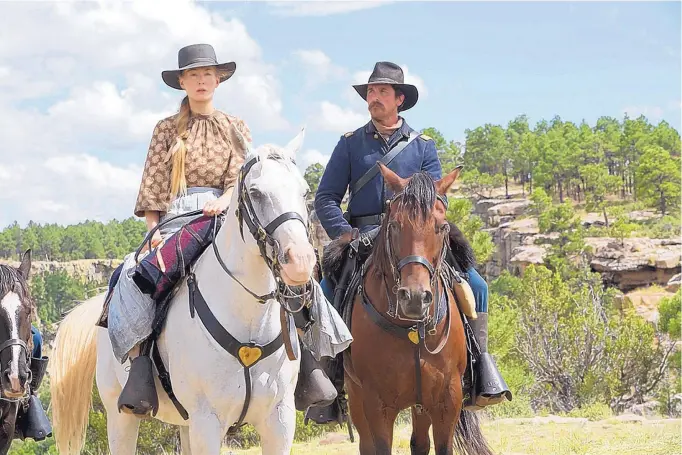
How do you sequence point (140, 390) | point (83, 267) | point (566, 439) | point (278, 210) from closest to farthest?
point (278, 210) → point (140, 390) → point (566, 439) → point (83, 267)

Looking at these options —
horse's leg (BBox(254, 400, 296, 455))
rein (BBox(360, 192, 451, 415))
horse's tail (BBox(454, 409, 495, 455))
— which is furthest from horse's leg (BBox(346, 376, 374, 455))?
horse's leg (BBox(254, 400, 296, 455))

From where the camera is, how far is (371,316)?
7035 mm

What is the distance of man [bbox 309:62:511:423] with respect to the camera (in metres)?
7.69

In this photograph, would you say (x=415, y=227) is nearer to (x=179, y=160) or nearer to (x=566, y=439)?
(x=179, y=160)

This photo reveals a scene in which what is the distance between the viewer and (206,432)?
5.16 m

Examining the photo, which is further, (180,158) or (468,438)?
(468,438)

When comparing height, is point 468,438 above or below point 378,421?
below

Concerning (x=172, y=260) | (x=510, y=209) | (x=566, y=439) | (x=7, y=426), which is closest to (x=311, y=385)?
(x=172, y=260)

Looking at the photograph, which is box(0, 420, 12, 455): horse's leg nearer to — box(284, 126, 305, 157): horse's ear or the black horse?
the black horse

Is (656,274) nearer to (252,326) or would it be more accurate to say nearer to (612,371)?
(612,371)

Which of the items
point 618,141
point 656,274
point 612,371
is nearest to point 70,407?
point 612,371

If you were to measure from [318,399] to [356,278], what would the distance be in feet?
6.09

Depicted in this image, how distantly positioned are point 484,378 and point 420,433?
72cm

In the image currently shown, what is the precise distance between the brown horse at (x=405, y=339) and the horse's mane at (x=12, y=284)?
2875 mm
